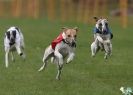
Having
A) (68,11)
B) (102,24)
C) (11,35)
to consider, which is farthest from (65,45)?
(68,11)

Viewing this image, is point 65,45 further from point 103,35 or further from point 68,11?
point 68,11

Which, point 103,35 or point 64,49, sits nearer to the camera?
point 64,49

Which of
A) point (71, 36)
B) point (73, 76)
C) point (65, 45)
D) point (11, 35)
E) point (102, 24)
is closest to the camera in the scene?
point (71, 36)

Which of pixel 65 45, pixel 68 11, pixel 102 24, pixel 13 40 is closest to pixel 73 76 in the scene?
pixel 102 24

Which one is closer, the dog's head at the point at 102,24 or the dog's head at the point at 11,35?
the dog's head at the point at 102,24

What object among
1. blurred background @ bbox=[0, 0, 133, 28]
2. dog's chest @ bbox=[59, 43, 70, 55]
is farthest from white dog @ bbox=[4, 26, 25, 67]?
blurred background @ bbox=[0, 0, 133, 28]

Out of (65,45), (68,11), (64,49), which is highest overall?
(65,45)

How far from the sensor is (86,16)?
5009 centimetres

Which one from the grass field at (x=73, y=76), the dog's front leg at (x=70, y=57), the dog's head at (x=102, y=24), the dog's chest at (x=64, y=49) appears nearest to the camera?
the grass field at (x=73, y=76)

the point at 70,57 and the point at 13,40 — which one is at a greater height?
the point at 13,40

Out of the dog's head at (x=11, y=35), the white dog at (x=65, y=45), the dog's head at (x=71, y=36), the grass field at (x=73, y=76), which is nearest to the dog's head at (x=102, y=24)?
the white dog at (x=65, y=45)

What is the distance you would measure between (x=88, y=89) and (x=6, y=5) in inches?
2314

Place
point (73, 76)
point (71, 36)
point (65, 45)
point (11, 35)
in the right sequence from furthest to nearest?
point (11, 35) < point (73, 76) < point (65, 45) < point (71, 36)

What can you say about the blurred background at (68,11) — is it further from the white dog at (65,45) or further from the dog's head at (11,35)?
the white dog at (65,45)
